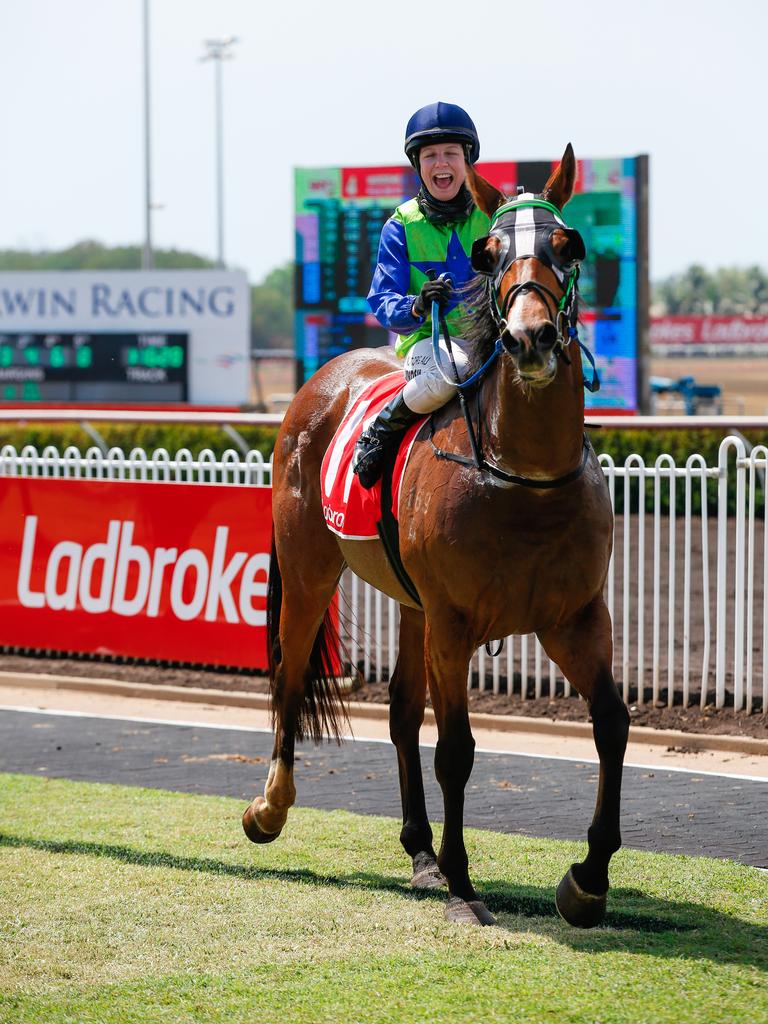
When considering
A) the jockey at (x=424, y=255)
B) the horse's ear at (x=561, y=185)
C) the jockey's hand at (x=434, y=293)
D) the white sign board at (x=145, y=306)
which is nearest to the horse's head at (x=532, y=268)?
the horse's ear at (x=561, y=185)

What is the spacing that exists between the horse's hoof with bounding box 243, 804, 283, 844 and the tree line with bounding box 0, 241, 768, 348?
2785 inches

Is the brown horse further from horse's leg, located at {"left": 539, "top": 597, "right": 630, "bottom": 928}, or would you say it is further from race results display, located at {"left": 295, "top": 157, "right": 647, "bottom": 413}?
race results display, located at {"left": 295, "top": 157, "right": 647, "bottom": 413}

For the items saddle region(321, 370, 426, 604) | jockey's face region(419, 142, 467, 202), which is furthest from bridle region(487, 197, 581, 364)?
saddle region(321, 370, 426, 604)

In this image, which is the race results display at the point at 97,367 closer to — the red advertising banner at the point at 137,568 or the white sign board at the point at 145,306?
the white sign board at the point at 145,306

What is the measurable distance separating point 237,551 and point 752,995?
6.29 metres

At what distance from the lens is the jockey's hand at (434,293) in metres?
4.79

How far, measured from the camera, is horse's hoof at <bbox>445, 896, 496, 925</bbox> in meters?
4.71

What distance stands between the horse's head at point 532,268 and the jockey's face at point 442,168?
0.56m

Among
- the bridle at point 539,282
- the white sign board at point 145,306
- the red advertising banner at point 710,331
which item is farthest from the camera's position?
the red advertising banner at point 710,331

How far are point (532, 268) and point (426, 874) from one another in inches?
91.5

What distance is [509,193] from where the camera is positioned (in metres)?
20.0

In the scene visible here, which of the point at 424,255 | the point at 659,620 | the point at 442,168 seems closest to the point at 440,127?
the point at 442,168

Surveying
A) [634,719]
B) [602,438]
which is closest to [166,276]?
[602,438]

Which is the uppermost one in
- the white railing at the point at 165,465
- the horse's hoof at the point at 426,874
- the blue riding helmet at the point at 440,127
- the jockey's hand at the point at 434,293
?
the blue riding helmet at the point at 440,127
